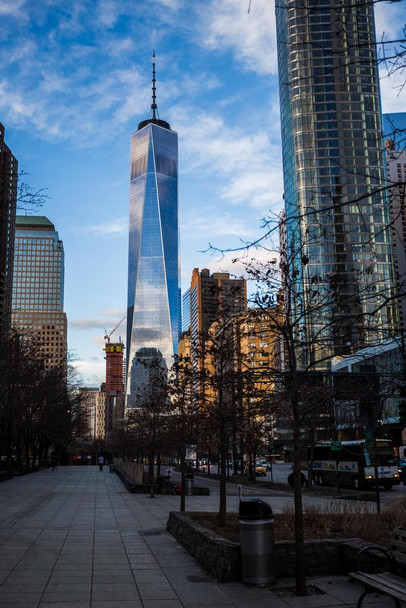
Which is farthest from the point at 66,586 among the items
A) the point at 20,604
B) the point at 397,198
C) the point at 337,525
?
the point at 397,198

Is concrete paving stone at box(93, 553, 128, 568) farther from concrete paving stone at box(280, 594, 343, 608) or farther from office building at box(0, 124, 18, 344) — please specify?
office building at box(0, 124, 18, 344)

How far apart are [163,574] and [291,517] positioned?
444 centimetres

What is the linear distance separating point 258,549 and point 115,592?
7.91ft

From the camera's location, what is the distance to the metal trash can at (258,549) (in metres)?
9.45

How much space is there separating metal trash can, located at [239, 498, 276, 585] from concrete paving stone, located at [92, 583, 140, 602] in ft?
6.20

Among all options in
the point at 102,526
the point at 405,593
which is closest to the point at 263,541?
the point at 405,593

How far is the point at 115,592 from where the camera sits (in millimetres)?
9078

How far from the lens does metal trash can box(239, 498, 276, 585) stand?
945cm

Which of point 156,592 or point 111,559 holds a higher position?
point 156,592

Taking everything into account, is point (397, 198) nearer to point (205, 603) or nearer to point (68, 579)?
point (205, 603)

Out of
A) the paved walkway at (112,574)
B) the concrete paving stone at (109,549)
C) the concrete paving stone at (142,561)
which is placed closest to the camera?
the paved walkway at (112,574)

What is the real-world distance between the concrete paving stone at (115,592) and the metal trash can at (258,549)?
6.20ft

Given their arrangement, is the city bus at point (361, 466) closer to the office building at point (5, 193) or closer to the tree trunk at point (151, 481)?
the tree trunk at point (151, 481)

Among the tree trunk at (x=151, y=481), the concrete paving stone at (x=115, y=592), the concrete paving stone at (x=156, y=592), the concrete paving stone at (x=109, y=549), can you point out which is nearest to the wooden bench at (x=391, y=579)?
the concrete paving stone at (x=156, y=592)
